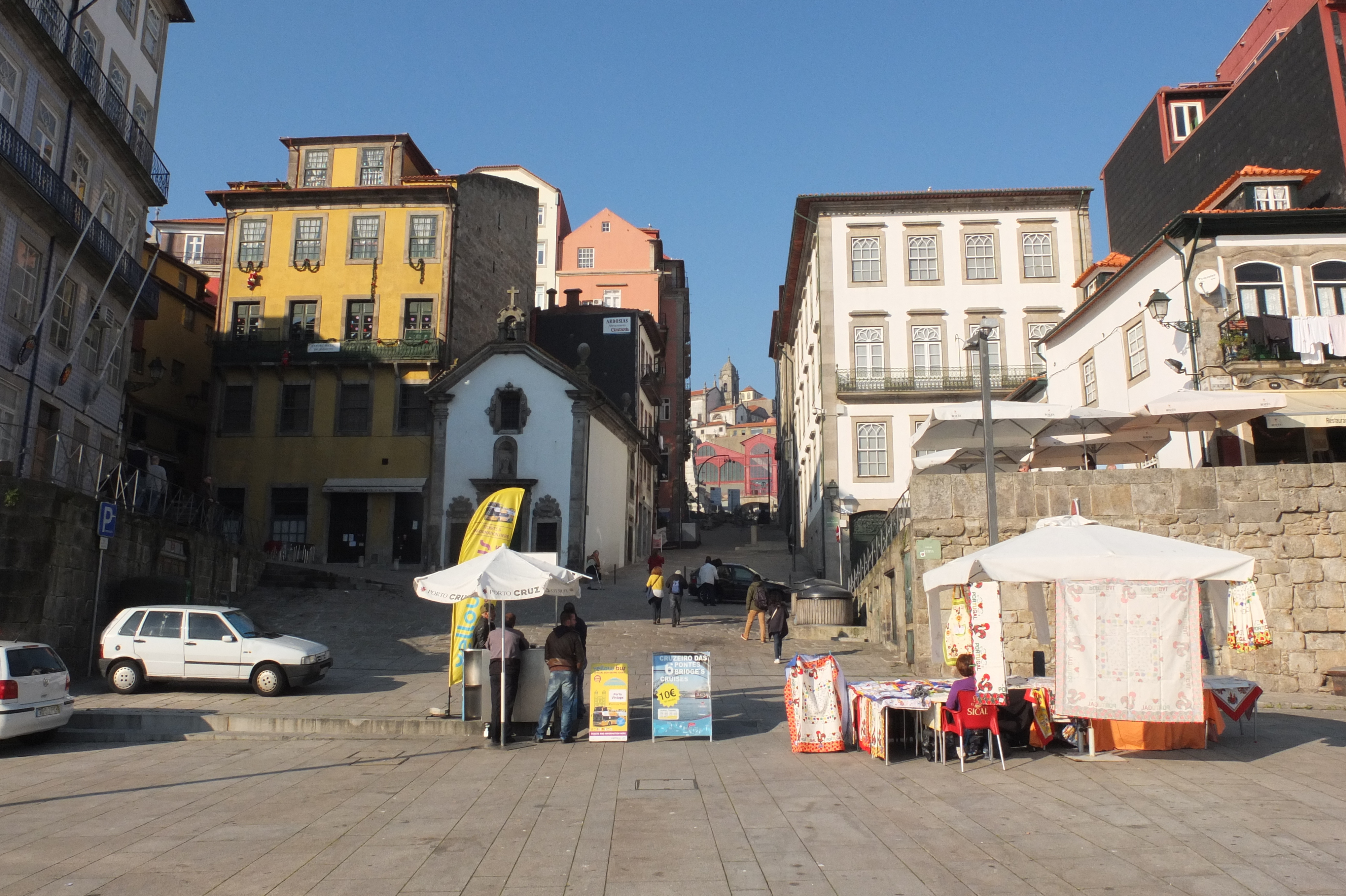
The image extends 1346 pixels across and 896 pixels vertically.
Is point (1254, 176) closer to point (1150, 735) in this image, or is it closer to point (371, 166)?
point (1150, 735)

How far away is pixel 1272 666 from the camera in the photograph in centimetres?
1617

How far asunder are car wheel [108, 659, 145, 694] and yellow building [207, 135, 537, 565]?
17.7 metres

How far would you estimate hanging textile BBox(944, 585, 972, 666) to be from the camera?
1162 cm

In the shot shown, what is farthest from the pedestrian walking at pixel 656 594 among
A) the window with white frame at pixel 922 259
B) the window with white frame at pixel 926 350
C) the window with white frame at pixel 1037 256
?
the window with white frame at pixel 1037 256

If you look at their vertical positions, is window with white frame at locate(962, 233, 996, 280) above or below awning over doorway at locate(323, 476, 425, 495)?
above

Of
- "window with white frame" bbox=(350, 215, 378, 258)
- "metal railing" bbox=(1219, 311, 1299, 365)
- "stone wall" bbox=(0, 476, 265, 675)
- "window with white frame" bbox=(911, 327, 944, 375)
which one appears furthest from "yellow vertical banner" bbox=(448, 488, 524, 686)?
"window with white frame" bbox=(350, 215, 378, 258)

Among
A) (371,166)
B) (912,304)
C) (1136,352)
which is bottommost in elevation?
(1136,352)

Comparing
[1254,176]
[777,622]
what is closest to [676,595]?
[777,622]

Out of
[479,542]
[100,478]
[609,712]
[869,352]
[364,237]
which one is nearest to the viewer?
[609,712]

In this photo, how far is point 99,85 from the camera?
2366 cm

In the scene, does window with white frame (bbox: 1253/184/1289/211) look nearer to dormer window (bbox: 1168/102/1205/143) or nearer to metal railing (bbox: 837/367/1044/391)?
dormer window (bbox: 1168/102/1205/143)

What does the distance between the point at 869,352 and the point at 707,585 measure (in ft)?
39.8

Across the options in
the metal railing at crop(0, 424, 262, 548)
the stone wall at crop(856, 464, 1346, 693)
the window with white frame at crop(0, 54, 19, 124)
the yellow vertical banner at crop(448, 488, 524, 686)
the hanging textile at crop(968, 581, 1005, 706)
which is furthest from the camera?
the window with white frame at crop(0, 54, 19, 124)

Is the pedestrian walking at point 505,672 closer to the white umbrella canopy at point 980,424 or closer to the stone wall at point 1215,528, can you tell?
the stone wall at point 1215,528
